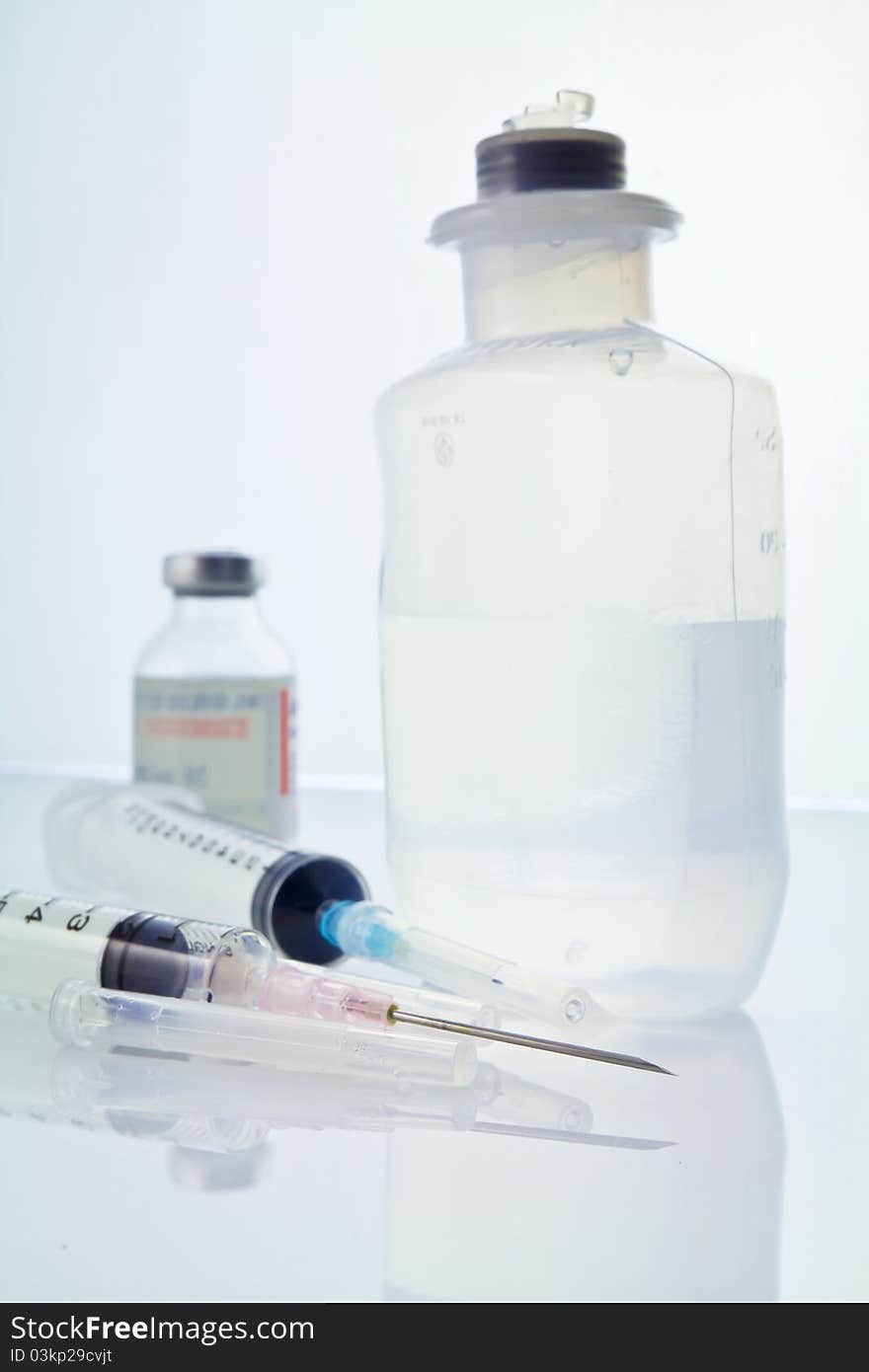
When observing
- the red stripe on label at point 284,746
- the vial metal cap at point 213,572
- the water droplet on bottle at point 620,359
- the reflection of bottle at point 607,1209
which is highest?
the water droplet on bottle at point 620,359

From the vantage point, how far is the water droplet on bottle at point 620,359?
72cm

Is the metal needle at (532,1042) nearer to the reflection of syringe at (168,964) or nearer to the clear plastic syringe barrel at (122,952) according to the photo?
the reflection of syringe at (168,964)

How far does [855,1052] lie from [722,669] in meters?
0.21

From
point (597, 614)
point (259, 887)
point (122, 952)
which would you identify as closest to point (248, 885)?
point (259, 887)

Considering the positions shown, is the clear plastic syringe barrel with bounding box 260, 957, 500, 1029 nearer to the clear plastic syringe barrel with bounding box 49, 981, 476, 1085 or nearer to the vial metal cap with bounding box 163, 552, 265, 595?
the clear plastic syringe barrel with bounding box 49, 981, 476, 1085

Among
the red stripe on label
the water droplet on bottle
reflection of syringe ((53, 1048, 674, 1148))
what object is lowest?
reflection of syringe ((53, 1048, 674, 1148))

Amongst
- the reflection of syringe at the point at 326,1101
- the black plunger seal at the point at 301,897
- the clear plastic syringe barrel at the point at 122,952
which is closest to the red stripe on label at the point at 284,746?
the black plunger seal at the point at 301,897

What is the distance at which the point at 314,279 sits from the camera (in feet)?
5.40

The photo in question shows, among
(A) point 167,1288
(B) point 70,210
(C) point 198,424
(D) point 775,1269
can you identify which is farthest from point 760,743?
(B) point 70,210

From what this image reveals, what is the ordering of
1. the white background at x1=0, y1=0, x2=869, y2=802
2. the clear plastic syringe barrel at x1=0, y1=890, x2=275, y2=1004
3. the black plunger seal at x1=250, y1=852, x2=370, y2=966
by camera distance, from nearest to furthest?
the clear plastic syringe barrel at x1=0, y1=890, x2=275, y2=1004 → the black plunger seal at x1=250, y1=852, x2=370, y2=966 → the white background at x1=0, y1=0, x2=869, y2=802

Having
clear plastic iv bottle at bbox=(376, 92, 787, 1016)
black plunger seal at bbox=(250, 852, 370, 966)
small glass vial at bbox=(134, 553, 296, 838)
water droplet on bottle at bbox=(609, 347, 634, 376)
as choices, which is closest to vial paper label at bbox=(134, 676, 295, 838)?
small glass vial at bbox=(134, 553, 296, 838)

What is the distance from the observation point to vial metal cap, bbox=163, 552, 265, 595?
4.03ft

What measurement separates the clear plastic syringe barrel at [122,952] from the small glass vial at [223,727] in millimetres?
412
